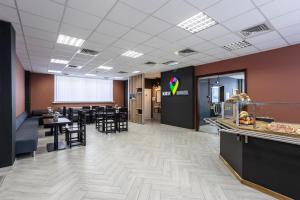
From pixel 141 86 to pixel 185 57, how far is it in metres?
4.31

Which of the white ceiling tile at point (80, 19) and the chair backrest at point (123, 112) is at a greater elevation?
the white ceiling tile at point (80, 19)

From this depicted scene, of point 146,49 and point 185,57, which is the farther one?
point 185,57

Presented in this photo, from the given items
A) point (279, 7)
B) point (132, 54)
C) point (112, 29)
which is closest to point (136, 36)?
point (112, 29)

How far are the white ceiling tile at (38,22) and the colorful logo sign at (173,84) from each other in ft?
19.4

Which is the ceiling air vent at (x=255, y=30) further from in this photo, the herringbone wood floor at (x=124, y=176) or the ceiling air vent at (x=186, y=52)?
the herringbone wood floor at (x=124, y=176)

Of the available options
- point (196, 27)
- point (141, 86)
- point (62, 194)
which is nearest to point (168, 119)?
point (141, 86)

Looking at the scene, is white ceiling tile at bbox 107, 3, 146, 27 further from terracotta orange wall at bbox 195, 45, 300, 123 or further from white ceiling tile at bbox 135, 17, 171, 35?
terracotta orange wall at bbox 195, 45, 300, 123

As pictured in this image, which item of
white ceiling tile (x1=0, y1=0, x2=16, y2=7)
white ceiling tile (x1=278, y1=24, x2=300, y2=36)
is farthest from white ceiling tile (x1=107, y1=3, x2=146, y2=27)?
white ceiling tile (x1=278, y1=24, x2=300, y2=36)

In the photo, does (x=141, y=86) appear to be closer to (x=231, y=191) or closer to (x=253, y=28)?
(x=253, y=28)

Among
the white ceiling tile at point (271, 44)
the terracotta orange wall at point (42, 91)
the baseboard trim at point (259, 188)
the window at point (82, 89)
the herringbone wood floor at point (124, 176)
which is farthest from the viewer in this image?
the window at point (82, 89)

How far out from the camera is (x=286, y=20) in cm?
314

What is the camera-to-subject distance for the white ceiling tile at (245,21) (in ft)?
9.69

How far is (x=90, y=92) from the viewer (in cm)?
1137

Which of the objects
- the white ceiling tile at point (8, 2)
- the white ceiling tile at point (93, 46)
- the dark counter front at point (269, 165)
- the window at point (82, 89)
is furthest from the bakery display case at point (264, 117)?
the window at point (82, 89)
